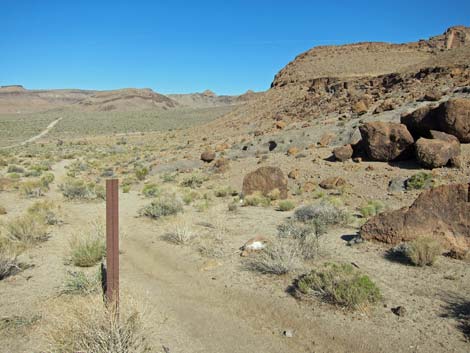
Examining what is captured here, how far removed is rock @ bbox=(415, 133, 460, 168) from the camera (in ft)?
52.6

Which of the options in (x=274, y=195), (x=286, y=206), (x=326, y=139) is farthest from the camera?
(x=326, y=139)

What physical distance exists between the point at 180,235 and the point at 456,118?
13.9m

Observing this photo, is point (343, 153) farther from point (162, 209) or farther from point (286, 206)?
point (162, 209)

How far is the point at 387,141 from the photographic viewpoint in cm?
1791

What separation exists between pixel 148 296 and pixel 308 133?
71.6 ft

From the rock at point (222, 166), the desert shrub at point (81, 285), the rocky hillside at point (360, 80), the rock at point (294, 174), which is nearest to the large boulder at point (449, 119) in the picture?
the rock at point (294, 174)

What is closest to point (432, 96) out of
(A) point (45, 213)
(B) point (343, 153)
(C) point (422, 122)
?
(C) point (422, 122)

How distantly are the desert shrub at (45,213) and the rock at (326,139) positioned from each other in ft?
50.3

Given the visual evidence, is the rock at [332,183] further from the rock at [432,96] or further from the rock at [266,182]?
the rock at [432,96]

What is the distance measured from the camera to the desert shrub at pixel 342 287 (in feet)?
19.4

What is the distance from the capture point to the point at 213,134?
4356 centimetres

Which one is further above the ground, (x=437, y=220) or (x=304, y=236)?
(x=437, y=220)

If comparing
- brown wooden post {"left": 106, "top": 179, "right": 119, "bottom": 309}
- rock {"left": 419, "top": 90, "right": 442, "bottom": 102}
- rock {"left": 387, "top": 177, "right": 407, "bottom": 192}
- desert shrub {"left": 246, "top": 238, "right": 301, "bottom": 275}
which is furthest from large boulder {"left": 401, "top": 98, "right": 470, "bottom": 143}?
brown wooden post {"left": 106, "top": 179, "right": 119, "bottom": 309}

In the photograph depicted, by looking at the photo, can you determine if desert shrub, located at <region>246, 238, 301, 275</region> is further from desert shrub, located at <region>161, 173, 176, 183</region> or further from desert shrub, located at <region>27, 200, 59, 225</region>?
desert shrub, located at <region>161, 173, 176, 183</region>
